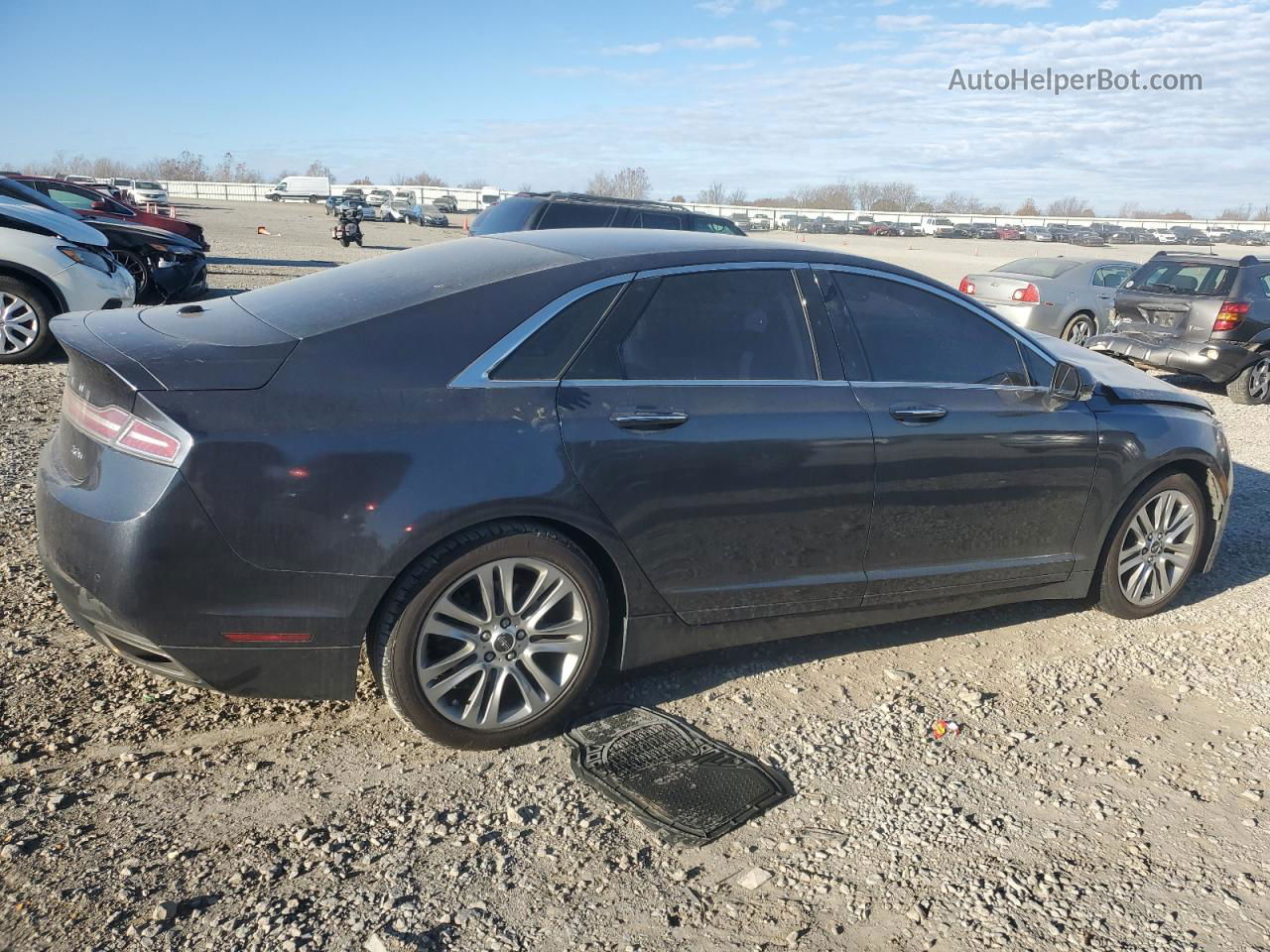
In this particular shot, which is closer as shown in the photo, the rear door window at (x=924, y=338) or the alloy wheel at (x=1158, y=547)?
the rear door window at (x=924, y=338)

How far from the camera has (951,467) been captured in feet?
14.1

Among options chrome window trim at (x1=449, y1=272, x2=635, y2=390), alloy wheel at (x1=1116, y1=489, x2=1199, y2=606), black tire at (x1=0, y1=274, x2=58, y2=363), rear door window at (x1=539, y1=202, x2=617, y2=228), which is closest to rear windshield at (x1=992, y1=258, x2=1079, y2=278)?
rear door window at (x1=539, y1=202, x2=617, y2=228)

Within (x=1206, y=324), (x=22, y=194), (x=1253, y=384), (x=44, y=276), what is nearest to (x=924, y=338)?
(x=44, y=276)

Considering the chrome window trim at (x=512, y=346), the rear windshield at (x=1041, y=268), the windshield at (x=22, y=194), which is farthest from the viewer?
the rear windshield at (x=1041, y=268)

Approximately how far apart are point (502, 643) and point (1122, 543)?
321 centimetres

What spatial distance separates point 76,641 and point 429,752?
5.34 feet

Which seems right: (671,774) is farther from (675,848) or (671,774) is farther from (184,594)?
(184,594)

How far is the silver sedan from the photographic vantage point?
14461 mm

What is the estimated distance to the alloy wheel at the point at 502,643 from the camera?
11.2 ft

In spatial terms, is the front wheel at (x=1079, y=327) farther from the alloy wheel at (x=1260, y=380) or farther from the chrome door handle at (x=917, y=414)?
the chrome door handle at (x=917, y=414)

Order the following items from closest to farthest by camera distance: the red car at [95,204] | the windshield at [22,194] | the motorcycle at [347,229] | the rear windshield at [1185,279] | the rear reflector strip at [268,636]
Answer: the rear reflector strip at [268,636], the rear windshield at [1185,279], the windshield at [22,194], the red car at [95,204], the motorcycle at [347,229]

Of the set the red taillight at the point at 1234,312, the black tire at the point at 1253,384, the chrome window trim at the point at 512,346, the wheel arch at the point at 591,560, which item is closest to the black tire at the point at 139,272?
the chrome window trim at the point at 512,346

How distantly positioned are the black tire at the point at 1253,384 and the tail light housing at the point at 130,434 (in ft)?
39.4

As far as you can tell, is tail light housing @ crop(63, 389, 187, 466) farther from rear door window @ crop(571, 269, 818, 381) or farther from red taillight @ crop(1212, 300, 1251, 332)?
→ red taillight @ crop(1212, 300, 1251, 332)
